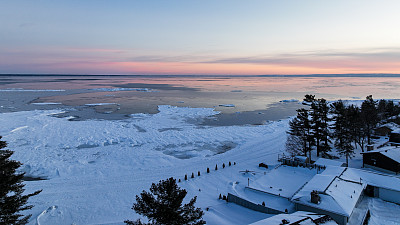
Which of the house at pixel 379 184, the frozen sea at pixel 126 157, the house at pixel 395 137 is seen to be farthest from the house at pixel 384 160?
the house at pixel 395 137

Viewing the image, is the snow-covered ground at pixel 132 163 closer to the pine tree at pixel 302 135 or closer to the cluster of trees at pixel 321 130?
the pine tree at pixel 302 135

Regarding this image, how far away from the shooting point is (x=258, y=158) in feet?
96.9

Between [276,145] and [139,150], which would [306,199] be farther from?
[139,150]

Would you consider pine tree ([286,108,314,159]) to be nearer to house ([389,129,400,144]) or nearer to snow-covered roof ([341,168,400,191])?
snow-covered roof ([341,168,400,191])

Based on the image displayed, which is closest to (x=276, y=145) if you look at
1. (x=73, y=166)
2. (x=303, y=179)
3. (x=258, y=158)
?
(x=258, y=158)

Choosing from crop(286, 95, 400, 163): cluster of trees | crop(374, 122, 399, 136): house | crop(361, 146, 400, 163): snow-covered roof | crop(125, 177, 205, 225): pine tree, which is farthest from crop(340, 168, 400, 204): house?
crop(374, 122, 399, 136): house

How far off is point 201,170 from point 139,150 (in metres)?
9.46

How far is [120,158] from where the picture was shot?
28812 millimetres

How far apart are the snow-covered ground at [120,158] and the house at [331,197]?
9.65ft

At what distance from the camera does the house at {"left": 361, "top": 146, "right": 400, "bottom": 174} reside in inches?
935

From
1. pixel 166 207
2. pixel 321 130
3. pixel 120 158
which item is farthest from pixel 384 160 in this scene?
pixel 120 158

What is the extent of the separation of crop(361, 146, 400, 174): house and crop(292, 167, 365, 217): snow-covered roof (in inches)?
267

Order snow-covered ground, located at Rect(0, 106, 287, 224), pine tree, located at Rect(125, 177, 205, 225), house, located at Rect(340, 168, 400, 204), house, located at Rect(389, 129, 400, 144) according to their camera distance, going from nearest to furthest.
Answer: pine tree, located at Rect(125, 177, 205, 225)
snow-covered ground, located at Rect(0, 106, 287, 224)
house, located at Rect(340, 168, 400, 204)
house, located at Rect(389, 129, 400, 144)

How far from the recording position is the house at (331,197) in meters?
15.6
